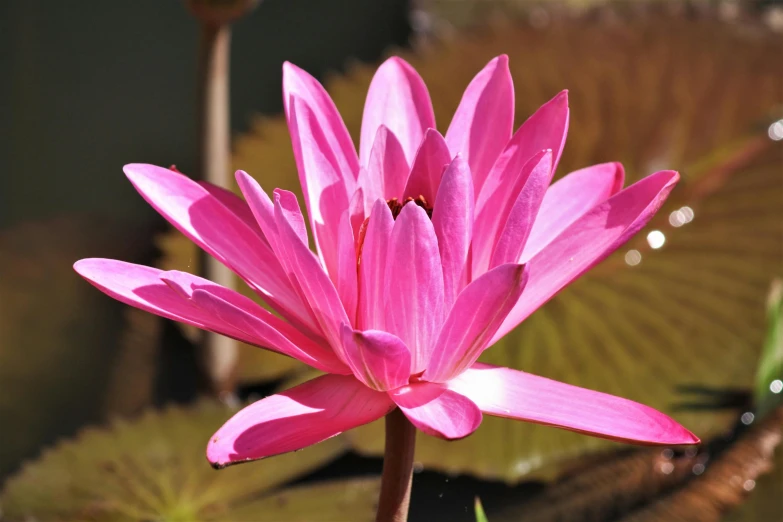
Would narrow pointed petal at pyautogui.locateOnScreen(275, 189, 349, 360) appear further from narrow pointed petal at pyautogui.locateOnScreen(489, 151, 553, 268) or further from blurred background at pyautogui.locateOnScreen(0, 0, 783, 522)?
blurred background at pyautogui.locateOnScreen(0, 0, 783, 522)

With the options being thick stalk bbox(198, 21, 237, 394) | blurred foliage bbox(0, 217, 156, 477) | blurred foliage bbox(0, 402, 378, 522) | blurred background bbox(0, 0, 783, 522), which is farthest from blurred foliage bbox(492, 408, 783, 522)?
→ blurred foliage bbox(0, 217, 156, 477)

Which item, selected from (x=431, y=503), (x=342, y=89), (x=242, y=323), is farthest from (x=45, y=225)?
(x=242, y=323)

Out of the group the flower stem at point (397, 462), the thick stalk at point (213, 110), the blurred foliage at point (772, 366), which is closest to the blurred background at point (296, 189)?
the blurred foliage at point (772, 366)

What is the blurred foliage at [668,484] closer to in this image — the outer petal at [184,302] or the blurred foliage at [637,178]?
the blurred foliage at [637,178]

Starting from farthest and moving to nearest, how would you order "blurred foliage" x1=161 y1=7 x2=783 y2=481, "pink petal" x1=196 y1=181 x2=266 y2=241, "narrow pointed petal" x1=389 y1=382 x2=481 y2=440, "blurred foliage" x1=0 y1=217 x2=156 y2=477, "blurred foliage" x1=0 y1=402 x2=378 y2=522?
"blurred foliage" x1=0 y1=217 x2=156 y2=477 < "blurred foliage" x1=161 y1=7 x2=783 y2=481 < "blurred foliage" x1=0 y1=402 x2=378 y2=522 < "pink petal" x1=196 y1=181 x2=266 y2=241 < "narrow pointed petal" x1=389 y1=382 x2=481 y2=440

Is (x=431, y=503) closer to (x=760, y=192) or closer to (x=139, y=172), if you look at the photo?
(x=139, y=172)

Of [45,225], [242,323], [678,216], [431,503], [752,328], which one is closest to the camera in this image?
[242,323]
